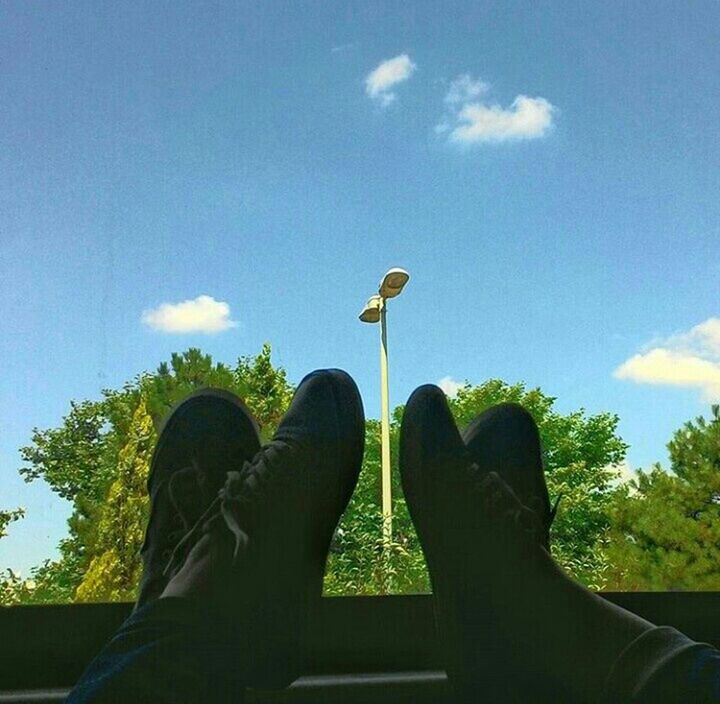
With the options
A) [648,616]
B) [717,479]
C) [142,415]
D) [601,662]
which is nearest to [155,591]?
[601,662]

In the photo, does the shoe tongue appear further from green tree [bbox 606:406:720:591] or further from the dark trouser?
green tree [bbox 606:406:720:591]

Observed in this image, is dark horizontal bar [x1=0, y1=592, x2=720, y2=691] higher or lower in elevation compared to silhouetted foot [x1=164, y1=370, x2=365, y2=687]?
lower

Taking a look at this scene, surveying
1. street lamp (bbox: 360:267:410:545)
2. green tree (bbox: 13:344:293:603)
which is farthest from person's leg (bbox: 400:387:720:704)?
street lamp (bbox: 360:267:410:545)

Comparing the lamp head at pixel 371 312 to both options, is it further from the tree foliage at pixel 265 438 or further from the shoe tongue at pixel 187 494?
the shoe tongue at pixel 187 494

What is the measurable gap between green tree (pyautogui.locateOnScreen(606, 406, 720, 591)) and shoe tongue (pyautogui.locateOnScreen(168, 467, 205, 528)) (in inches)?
219

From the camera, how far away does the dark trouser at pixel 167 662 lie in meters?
0.75

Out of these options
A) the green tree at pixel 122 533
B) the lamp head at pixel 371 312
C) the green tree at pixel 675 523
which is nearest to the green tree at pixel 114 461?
the green tree at pixel 122 533

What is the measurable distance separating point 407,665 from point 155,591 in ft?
1.33

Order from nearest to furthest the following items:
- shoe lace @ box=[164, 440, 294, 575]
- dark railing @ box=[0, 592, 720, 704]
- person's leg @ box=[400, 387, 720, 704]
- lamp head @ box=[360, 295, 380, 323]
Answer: person's leg @ box=[400, 387, 720, 704]
shoe lace @ box=[164, 440, 294, 575]
dark railing @ box=[0, 592, 720, 704]
lamp head @ box=[360, 295, 380, 323]

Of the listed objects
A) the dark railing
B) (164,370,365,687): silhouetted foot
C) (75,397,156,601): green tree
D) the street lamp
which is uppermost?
the street lamp

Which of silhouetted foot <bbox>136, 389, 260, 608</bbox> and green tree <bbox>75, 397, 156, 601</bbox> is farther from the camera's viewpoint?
green tree <bbox>75, 397, 156, 601</bbox>

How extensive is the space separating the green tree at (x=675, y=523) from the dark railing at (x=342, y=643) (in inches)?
203

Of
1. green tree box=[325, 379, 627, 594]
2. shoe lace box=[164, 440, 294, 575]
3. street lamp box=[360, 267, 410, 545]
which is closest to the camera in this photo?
shoe lace box=[164, 440, 294, 575]

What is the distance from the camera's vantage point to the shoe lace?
1013 millimetres
